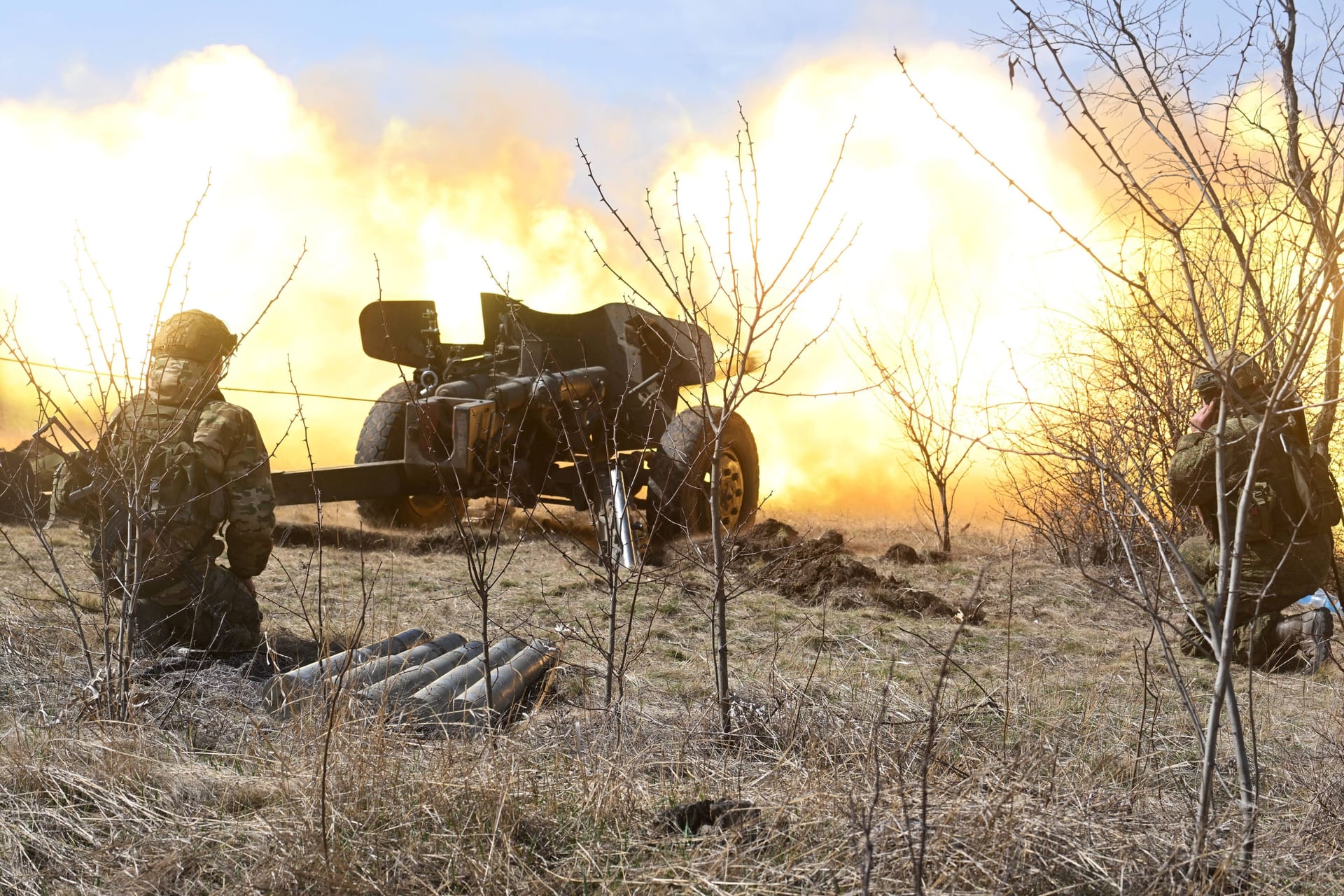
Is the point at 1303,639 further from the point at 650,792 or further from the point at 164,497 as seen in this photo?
the point at 164,497

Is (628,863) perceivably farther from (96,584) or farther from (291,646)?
(96,584)

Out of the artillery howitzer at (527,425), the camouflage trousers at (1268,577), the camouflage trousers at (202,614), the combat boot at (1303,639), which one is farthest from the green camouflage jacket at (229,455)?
the combat boot at (1303,639)

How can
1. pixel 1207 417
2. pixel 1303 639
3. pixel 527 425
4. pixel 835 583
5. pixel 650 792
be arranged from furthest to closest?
pixel 527 425 → pixel 835 583 → pixel 1303 639 → pixel 1207 417 → pixel 650 792

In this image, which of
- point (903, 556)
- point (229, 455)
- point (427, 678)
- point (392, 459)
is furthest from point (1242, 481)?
point (392, 459)

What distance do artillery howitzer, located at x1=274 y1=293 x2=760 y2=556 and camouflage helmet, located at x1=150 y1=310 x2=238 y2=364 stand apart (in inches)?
110

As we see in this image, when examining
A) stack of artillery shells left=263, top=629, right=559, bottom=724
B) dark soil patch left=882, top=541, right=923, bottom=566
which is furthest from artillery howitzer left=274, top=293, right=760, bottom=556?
stack of artillery shells left=263, top=629, right=559, bottom=724

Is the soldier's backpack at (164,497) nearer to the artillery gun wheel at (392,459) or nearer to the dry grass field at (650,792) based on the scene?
the dry grass field at (650,792)

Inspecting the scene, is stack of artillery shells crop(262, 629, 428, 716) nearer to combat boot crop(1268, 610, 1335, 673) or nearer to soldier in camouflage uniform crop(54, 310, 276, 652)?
soldier in camouflage uniform crop(54, 310, 276, 652)

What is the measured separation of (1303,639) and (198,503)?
5.86 m

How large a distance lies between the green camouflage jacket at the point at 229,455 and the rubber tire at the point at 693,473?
138 inches

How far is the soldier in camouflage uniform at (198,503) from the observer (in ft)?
17.3

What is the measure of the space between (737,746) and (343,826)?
143 centimetres

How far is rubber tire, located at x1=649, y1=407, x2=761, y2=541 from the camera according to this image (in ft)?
29.5

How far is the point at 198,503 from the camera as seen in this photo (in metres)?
5.38
